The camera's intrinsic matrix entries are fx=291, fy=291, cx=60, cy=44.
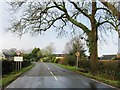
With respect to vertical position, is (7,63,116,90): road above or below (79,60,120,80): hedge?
below

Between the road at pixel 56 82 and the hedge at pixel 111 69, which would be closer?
the road at pixel 56 82

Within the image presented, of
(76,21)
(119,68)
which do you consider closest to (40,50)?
(76,21)

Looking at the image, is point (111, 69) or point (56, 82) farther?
point (111, 69)

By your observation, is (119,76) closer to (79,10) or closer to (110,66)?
(110,66)

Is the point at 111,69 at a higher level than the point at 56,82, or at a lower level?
higher

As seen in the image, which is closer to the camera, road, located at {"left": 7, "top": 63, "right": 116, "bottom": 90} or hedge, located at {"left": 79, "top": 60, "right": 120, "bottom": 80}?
road, located at {"left": 7, "top": 63, "right": 116, "bottom": 90}

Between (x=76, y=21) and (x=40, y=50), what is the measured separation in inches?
4655

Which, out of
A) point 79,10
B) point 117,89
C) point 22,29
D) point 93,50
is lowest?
point 117,89

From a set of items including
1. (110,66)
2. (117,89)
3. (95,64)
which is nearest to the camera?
(117,89)

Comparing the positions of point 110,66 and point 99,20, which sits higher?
point 99,20

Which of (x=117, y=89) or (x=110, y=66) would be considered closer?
(x=117, y=89)

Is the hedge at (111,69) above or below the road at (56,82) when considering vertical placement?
above

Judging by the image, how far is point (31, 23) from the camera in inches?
1380

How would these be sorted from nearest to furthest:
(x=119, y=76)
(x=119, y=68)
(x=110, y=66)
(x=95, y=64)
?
(x=119, y=76)
(x=119, y=68)
(x=110, y=66)
(x=95, y=64)
